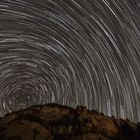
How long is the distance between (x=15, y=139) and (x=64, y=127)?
1.01 meters

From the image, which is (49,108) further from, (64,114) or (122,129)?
(122,129)

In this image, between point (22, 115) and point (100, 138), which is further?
point (22, 115)

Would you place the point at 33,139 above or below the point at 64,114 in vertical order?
below

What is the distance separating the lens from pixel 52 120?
37.0 feet

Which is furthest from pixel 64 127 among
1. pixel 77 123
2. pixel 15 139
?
pixel 15 139

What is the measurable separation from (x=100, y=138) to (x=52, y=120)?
108 centimetres

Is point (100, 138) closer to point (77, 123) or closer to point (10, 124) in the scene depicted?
point (77, 123)

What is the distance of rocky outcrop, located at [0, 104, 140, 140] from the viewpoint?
10.9m

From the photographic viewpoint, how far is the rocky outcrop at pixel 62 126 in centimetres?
1088

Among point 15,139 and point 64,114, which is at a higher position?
point 64,114

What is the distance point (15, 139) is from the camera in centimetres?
1080

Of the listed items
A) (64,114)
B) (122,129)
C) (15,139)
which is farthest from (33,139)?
(122,129)

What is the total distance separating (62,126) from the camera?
440 inches

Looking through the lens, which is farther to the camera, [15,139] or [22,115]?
[22,115]
